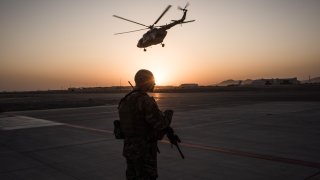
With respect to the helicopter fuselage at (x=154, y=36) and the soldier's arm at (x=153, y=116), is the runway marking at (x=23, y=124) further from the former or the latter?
the helicopter fuselage at (x=154, y=36)

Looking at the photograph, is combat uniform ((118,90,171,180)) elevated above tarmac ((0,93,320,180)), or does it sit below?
above

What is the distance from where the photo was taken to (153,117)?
411cm

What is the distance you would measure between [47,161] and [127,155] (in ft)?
16.1

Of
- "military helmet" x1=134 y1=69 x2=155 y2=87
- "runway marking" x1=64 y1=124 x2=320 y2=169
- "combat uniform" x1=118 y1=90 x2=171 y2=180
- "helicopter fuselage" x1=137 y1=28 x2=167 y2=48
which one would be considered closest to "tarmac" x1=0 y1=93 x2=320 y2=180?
"runway marking" x1=64 y1=124 x2=320 y2=169

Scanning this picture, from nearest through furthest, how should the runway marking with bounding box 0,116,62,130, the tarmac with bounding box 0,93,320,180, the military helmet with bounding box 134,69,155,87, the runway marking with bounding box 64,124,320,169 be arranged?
the military helmet with bounding box 134,69,155,87 → the tarmac with bounding box 0,93,320,180 → the runway marking with bounding box 64,124,320,169 → the runway marking with bounding box 0,116,62,130

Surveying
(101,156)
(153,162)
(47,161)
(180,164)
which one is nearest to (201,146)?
(180,164)

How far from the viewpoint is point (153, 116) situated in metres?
4.10

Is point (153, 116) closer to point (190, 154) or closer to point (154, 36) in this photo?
point (190, 154)

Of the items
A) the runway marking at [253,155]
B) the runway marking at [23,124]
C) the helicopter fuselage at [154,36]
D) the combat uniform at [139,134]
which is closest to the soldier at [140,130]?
the combat uniform at [139,134]

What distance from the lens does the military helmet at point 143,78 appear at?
14.3 feet

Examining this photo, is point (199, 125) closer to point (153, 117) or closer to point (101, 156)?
point (101, 156)

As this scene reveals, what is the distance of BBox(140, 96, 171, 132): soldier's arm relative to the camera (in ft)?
13.5

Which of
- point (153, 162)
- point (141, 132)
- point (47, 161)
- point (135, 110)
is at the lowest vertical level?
point (47, 161)

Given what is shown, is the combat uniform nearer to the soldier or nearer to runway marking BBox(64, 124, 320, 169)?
the soldier
